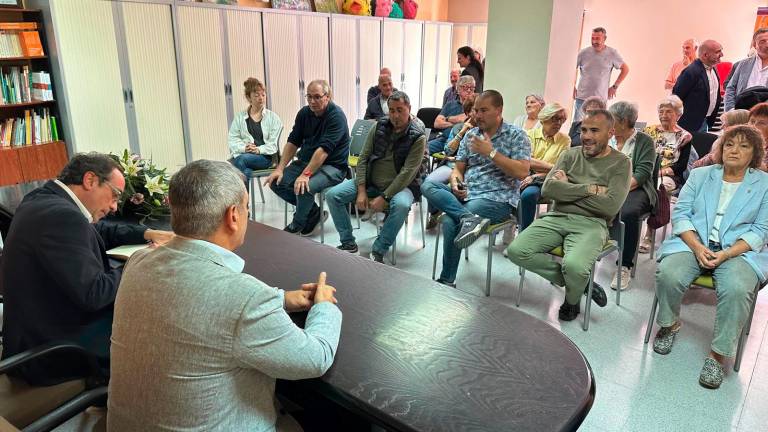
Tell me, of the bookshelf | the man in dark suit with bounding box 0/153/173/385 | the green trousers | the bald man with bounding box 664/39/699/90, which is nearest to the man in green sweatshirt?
the green trousers

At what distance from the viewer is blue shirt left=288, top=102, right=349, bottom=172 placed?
13.6ft

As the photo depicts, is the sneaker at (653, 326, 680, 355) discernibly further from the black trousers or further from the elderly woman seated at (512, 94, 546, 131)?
the elderly woman seated at (512, 94, 546, 131)

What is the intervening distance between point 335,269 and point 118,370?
806 mm

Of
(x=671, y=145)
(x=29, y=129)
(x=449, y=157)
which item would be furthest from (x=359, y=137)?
(x=29, y=129)

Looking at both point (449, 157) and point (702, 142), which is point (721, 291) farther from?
point (449, 157)

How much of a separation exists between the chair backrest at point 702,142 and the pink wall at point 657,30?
4.40 meters

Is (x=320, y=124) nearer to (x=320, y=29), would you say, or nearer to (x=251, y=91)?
(x=251, y=91)

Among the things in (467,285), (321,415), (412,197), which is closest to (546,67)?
(412,197)

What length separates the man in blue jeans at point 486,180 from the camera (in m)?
3.29

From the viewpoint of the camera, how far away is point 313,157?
412cm

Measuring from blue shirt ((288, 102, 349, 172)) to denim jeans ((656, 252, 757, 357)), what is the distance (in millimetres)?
2504

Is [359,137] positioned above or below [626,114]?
below

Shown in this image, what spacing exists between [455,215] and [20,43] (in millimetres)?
4196

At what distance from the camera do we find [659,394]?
7.68 ft
